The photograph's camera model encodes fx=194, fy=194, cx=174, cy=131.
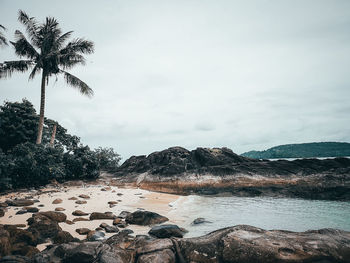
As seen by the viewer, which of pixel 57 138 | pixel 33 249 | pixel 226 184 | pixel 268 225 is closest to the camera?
pixel 33 249

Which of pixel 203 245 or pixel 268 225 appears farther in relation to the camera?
pixel 268 225

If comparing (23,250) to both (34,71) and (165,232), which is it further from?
(34,71)

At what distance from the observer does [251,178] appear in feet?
61.9

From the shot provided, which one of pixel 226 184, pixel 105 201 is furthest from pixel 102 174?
pixel 226 184

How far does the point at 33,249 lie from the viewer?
195 inches

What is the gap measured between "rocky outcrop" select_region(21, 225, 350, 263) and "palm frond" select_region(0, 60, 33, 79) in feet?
58.6

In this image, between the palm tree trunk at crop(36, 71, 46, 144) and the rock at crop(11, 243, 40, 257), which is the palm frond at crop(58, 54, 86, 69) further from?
the rock at crop(11, 243, 40, 257)

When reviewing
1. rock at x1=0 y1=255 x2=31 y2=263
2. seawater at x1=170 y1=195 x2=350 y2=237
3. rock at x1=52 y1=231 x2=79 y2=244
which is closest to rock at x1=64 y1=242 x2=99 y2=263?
rock at x1=0 y1=255 x2=31 y2=263

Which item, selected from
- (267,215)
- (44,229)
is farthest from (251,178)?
(44,229)

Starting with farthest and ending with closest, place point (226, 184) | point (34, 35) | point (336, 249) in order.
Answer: point (226, 184) → point (34, 35) → point (336, 249)

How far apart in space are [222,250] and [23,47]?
2116cm

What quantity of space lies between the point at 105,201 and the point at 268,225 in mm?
9091

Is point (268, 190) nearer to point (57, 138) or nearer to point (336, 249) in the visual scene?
point (336, 249)

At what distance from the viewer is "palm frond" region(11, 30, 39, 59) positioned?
16.5 metres
